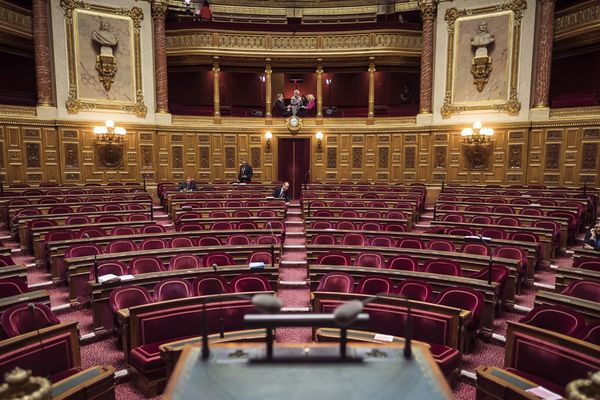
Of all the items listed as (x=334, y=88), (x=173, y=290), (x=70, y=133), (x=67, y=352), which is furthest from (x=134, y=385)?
(x=334, y=88)

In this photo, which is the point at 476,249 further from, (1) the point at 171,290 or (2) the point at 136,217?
(2) the point at 136,217

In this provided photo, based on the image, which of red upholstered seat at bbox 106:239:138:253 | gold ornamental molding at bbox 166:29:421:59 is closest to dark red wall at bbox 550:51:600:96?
gold ornamental molding at bbox 166:29:421:59

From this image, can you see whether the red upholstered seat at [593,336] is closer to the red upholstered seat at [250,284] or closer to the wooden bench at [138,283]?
the red upholstered seat at [250,284]

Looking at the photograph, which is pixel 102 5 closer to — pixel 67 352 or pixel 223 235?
pixel 223 235

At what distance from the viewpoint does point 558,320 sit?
4285 mm

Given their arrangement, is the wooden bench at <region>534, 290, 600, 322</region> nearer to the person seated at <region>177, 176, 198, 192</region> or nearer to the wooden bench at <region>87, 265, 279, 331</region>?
the wooden bench at <region>87, 265, 279, 331</region>

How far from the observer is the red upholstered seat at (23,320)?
4.14 metres

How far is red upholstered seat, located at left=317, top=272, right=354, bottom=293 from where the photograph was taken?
5.84 metres

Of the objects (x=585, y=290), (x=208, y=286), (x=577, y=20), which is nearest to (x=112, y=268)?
(x=208, y=286)

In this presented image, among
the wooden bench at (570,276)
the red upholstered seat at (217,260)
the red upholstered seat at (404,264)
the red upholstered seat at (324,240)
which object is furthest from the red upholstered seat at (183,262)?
the wooden bench at (570,276)

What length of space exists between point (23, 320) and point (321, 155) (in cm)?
1467

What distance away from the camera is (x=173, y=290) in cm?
547

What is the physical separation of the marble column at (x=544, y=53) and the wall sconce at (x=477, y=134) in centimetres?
188

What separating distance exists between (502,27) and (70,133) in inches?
662
